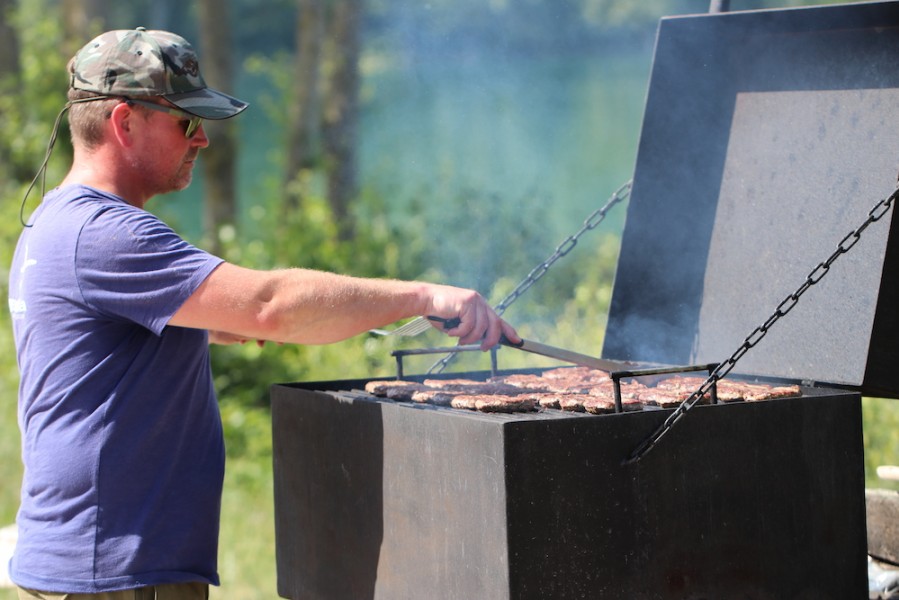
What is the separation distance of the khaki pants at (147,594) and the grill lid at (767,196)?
1782 millimetres

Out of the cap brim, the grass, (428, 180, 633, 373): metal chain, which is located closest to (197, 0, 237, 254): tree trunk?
the grass

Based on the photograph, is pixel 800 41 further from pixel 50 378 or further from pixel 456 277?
pixel 456 277

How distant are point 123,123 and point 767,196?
80.9 inches

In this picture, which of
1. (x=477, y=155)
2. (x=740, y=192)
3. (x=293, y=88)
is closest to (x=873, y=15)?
(x=740, y=192)

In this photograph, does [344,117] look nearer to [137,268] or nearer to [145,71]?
[145,71]

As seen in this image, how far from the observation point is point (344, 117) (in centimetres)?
1053

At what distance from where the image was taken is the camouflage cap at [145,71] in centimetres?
263

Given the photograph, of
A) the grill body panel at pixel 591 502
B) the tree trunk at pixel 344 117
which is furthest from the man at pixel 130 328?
the tree trunk at pixel 344 117

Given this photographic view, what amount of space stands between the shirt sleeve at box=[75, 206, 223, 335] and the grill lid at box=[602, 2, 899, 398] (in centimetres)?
183

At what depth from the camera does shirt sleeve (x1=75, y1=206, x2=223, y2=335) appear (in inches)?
93.3

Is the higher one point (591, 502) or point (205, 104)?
point (205, 104)

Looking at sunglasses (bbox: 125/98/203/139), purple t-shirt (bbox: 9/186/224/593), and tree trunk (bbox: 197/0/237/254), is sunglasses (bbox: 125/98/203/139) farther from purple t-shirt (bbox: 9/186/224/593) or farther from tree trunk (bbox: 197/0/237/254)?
tree trunk (bbox: 197/0/237/254)

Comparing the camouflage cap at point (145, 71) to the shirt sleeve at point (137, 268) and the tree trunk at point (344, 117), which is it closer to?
the shirt sleeve at point (137, 268)

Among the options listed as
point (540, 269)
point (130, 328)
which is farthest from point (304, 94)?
point (130, 328)
